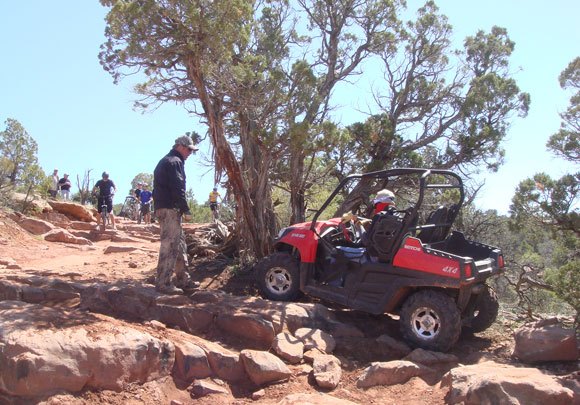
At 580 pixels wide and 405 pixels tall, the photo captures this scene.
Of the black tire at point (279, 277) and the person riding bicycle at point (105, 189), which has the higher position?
the person riding bicycle at point (105, 189)

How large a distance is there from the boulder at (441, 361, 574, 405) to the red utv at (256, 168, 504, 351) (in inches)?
43.8

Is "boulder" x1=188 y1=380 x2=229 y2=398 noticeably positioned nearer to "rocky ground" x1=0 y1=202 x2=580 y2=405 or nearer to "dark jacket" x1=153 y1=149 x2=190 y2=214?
"rocky ground" x1=0 y1=202 x2=580 y2=405

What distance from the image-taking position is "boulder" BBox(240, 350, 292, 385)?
199 inches

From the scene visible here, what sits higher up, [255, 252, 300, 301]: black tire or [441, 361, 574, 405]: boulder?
[255, 252, 300, 301]: black tire

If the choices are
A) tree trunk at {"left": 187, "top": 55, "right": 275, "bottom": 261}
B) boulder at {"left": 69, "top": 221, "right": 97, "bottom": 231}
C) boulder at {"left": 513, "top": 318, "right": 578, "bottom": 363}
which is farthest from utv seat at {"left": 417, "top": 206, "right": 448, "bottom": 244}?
boulder at {"left": 69, "top": 221, "right": 97, "bottom": 231}

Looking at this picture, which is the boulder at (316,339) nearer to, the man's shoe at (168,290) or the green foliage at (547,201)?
the man's shoe at (168,290)

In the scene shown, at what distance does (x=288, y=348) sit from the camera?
5.62 meters

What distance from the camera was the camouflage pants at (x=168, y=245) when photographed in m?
6.58

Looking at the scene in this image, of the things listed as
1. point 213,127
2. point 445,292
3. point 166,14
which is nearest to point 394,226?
point 445,292

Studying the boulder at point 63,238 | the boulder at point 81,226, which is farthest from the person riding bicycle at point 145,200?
the boulder at point 63,238

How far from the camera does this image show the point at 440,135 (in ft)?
43.1

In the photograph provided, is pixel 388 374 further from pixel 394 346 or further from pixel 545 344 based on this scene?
pixel 545 344

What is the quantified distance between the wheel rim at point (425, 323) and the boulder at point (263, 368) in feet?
5.09

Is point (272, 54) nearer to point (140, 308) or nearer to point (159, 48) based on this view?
point (159, 48)
